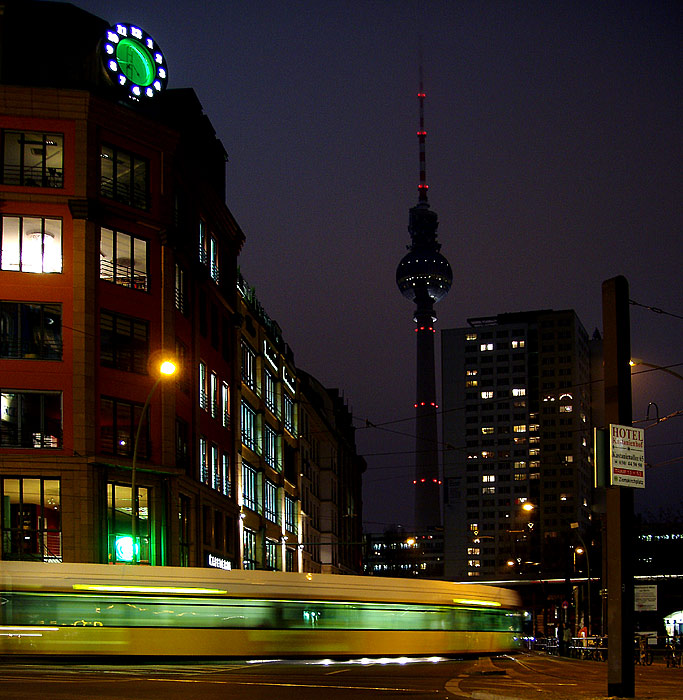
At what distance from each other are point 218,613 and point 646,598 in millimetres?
13059

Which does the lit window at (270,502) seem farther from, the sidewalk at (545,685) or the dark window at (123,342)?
the sidewalk at (545,685)

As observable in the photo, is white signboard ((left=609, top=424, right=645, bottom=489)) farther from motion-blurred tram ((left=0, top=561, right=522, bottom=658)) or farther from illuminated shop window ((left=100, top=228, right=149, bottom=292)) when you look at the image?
illuminated shop window ((left=100, top=228, right=149, bottom=292))

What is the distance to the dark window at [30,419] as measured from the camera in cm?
4931

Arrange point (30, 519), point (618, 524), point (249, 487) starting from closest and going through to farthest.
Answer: point (618, 524)
point (30, 519)
point (249, 487)

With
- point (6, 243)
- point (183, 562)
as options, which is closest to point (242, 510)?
point (183, 562)

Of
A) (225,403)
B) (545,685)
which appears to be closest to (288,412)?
(225,403)

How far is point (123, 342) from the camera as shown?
175 ft

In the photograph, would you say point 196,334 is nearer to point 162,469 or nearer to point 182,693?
point 162,469

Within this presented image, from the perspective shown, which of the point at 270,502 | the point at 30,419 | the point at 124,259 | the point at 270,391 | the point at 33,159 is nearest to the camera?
the point at 30,419

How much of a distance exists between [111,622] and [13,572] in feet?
10.7

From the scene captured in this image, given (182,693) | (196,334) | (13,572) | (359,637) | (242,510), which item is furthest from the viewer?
(242,510)

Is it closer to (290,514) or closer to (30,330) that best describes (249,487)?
(290,514)

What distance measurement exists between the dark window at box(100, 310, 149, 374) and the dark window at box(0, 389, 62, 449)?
3207 mm

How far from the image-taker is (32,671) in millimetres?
29609
